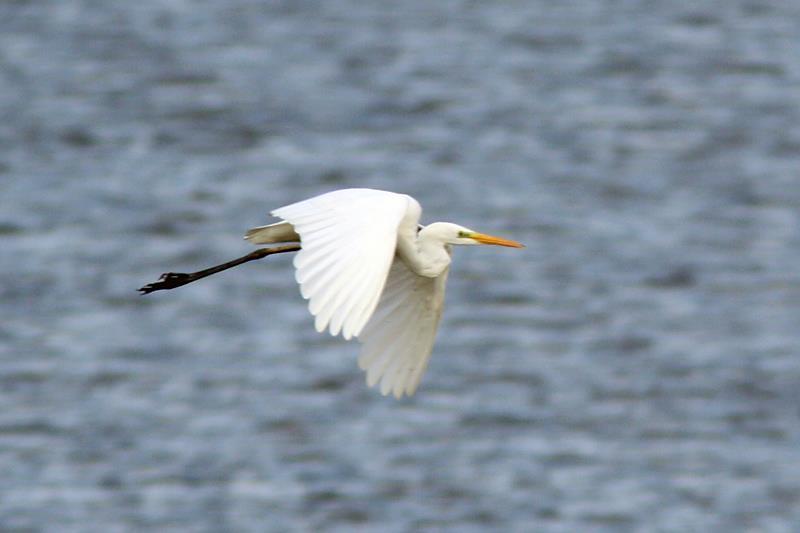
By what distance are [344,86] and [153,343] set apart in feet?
16.7

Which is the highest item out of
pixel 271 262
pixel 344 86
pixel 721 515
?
pixel 344 86

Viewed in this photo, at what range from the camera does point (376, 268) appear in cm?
629

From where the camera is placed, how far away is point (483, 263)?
1842 centimetres

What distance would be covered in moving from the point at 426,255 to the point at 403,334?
→ 0.58m

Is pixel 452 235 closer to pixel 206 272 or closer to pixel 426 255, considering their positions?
pixel 426 255

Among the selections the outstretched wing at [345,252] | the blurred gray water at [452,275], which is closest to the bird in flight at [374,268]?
the outstretched wing at [345,252]

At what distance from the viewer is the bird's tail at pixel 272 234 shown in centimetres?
763

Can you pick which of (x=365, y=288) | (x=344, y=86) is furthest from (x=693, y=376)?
(x=365, y=288)

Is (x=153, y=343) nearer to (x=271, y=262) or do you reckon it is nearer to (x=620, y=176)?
(x=271, y=262)

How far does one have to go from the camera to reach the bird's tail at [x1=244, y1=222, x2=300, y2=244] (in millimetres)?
7633

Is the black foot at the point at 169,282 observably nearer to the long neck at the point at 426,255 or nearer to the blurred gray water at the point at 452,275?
the long neck at the point at 426,255

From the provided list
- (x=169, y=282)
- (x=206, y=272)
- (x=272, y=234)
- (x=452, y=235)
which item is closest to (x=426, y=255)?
(x=452, y=235)

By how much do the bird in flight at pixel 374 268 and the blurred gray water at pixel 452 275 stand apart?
728 cm

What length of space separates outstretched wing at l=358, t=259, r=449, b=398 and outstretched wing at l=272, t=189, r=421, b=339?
0.73m
